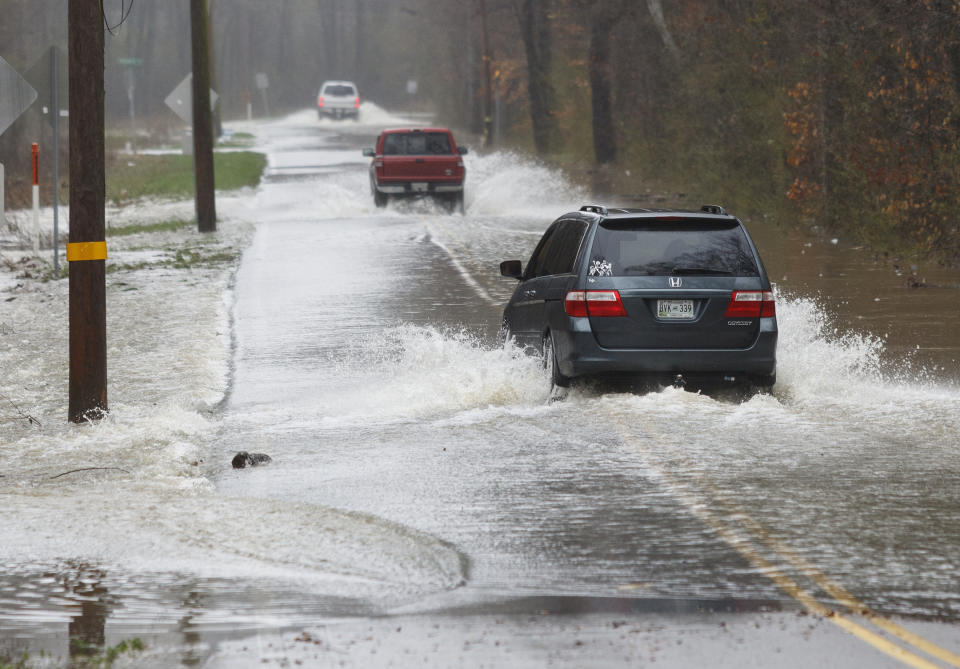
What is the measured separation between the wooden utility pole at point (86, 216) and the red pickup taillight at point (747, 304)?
4621mm

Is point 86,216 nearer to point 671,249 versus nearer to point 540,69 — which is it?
point 671,249

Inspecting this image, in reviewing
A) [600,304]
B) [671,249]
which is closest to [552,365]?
[600,304]

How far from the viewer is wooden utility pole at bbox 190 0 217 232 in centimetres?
2970

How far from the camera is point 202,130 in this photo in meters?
29.7

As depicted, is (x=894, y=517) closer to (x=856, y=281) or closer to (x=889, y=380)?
(x=889, y=380)

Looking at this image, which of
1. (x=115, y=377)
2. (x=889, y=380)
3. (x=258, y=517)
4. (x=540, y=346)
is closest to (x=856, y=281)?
(x=889, y=380)

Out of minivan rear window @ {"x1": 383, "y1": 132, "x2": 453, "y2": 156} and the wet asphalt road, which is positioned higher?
minivan rear window @ {"x1": 383, "y1": 132, "x2": 453, "y2": 156}

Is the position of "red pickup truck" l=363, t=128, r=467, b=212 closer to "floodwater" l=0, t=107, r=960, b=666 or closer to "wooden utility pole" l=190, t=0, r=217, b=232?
"wooden utility pole" l=190, t=0, r=217, b=232

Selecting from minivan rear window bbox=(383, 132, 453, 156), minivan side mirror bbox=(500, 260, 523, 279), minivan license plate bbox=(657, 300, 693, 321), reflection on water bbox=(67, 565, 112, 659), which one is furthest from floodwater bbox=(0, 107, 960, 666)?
minivan rear window bbox=(383, 132, 453, 156)

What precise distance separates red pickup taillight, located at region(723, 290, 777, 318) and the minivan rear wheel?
1.31 m

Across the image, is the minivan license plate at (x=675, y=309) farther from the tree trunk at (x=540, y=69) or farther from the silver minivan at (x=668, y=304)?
the tree trunk at (x=540, y=69)

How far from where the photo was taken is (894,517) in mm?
8125

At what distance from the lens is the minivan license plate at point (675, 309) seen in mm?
11250

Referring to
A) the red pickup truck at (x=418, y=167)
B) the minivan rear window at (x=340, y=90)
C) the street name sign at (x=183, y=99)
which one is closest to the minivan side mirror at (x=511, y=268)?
the street name sign at (x=183, y=99)
